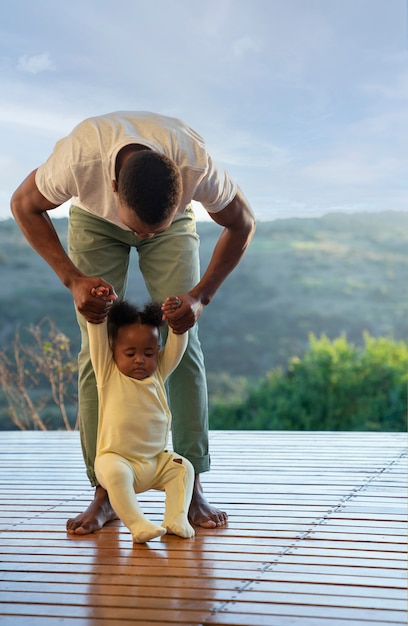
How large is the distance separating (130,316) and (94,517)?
54 centimetres

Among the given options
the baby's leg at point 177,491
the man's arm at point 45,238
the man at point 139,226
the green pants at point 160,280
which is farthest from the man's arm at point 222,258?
the baby's leg at point 177,491

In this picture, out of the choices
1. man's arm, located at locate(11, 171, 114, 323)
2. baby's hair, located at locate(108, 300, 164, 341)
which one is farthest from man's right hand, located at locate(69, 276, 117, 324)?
baby's hair, located at locate(108, 300, 164, 341)

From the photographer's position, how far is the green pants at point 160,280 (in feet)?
7.71

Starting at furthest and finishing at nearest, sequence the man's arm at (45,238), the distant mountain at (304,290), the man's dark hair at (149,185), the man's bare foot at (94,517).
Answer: the distant mountain at (304,290), the man's bare foot at (94,517), the man's arm at (45,238), the man's dark hair at (149,185)

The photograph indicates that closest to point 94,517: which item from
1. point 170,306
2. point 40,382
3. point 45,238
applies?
point 170,306

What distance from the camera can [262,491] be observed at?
2732 millimetres

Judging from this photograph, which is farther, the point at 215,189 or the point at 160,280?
the point at 160,280

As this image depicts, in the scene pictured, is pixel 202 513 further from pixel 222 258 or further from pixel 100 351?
pixel 222 258

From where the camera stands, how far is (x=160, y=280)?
2.39 m

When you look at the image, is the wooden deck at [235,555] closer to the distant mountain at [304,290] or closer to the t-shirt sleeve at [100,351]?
the t-shirt sleeve at [100,351]

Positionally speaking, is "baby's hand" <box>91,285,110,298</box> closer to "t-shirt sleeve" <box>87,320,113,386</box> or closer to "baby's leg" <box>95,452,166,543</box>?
"t-shirt sleeve" <box>87,320,113,386</box>

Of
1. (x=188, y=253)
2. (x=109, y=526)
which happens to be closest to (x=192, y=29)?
(x=188, y=253)

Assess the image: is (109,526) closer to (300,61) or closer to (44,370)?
(44,370)

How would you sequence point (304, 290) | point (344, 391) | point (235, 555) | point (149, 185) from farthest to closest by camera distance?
point (304, 290), point (344, 391), point (235, 555), point (149, 185)
